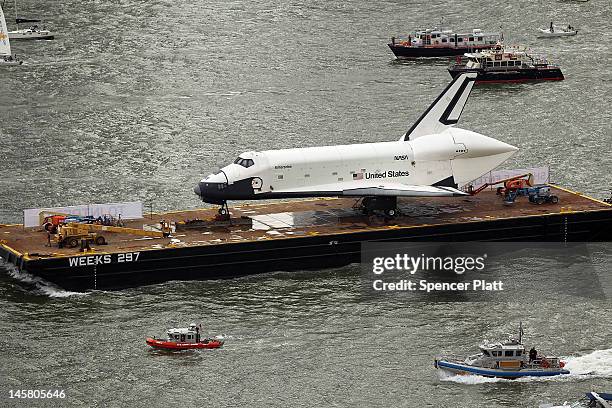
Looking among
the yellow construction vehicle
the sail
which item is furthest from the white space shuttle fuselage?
the sail

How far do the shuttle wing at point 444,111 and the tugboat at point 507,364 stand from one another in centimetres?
2278

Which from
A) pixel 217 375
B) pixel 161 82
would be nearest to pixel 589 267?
pixel 217 375

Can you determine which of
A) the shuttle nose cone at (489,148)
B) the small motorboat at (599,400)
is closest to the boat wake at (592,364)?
the small motorboat at (599,400)

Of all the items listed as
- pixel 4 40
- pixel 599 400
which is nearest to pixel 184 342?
pixel 599 400

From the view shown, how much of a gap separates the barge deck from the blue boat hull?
16131 millimetres

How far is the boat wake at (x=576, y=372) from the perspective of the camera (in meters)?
71.9

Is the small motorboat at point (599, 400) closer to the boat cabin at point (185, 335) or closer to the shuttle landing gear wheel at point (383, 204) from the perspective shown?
the boat cabin at point (185, 335)

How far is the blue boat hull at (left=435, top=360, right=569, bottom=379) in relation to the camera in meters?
71.9

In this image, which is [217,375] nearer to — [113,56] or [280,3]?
[113,56]

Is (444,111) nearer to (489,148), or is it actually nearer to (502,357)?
(489,148)

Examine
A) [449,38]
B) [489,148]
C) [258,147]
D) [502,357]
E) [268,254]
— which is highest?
[449,38]

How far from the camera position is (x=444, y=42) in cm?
14200

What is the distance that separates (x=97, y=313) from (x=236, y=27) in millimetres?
72358

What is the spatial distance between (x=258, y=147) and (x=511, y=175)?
1976 centimetres
